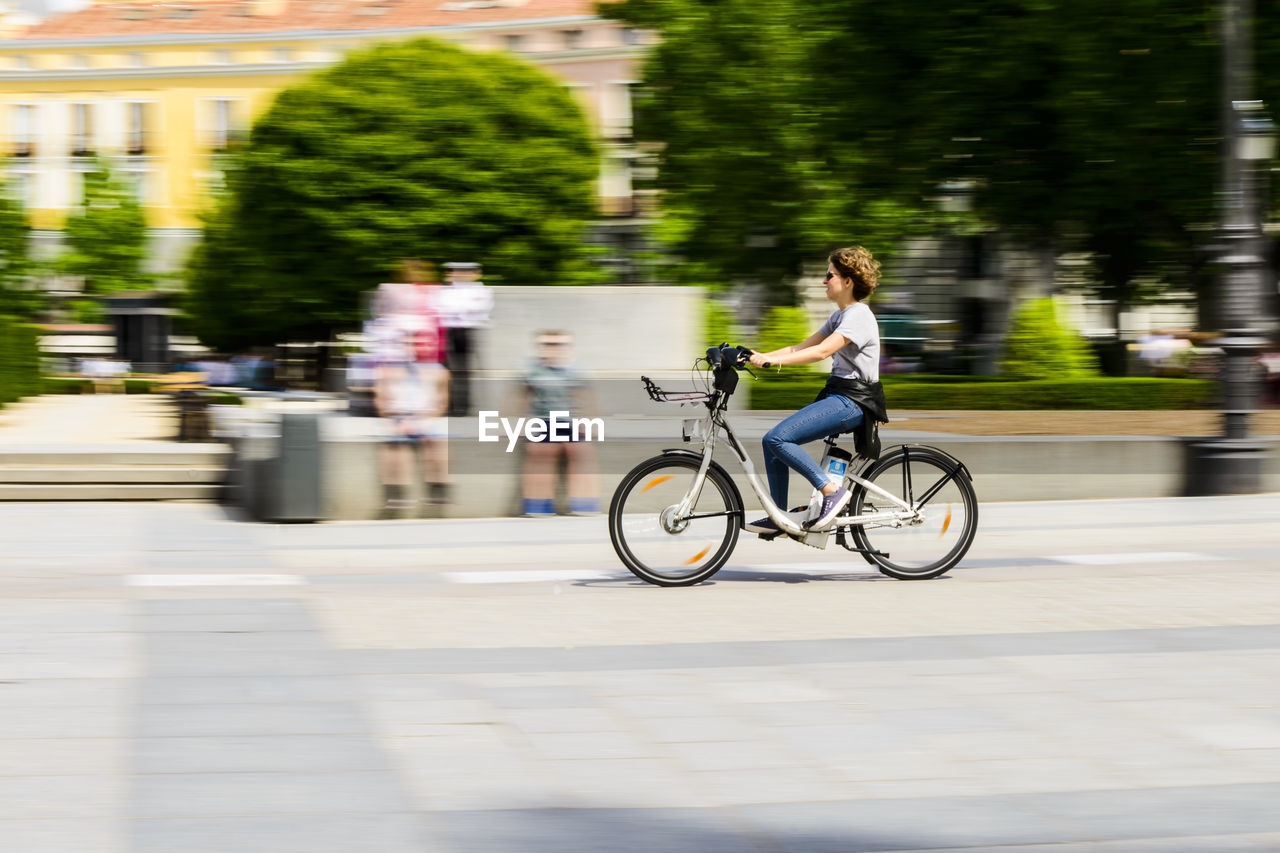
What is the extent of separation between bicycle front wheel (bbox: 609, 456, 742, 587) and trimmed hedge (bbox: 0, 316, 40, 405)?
19.2 m

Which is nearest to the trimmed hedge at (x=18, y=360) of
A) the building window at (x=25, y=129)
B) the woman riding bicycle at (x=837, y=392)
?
the woman riding bicycle at (x=837, y=392)

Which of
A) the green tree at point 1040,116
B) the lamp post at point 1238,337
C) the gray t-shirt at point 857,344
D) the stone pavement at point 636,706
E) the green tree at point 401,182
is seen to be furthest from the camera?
the green tree at point 401,182

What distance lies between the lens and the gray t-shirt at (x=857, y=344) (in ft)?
27.0

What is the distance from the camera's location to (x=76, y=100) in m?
73.5

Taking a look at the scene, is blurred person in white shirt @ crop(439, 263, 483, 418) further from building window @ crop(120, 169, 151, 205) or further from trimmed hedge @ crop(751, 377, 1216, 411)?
building window @ crop(120, 169, 151, 205)

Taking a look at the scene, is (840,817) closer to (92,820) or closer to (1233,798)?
(1233,798)

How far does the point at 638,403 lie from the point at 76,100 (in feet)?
213

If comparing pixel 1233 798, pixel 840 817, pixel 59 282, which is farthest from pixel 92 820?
pixel 59 282

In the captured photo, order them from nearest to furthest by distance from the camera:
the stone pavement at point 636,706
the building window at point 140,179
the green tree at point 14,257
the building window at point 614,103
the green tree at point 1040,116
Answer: the stone pavement at point 636,706
the green tree at point 1040,116
the green tree at point 14,257
the building window at point 614,103
the building window at point 140,179

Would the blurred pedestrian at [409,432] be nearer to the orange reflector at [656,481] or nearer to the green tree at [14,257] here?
the orange reflector at [656,481]

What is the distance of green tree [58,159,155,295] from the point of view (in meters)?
60.6

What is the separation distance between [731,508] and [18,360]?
2323 cm

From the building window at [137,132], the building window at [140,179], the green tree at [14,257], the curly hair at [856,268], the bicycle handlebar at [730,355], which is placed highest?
the building window at [137,132]

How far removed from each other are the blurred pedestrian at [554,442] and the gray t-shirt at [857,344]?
432cm
